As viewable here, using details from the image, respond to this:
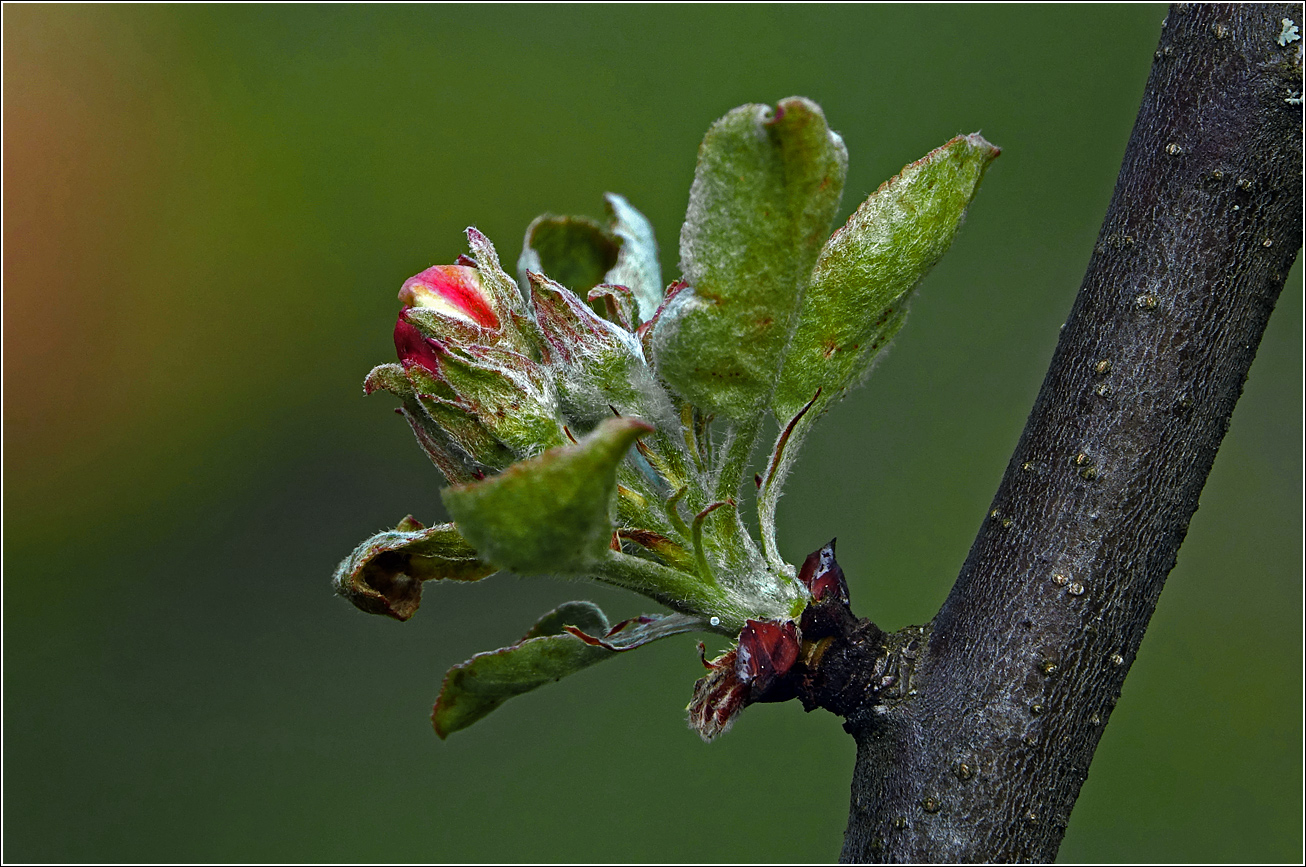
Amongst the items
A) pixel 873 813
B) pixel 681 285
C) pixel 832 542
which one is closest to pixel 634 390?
pixel 681 285

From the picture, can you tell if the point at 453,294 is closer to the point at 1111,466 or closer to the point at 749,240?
the point at 749,240

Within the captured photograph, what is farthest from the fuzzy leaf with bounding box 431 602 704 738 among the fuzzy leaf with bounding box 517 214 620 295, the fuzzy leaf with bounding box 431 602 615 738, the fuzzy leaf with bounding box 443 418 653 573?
the fuzzy leaf with bounding box 517 214 620 295

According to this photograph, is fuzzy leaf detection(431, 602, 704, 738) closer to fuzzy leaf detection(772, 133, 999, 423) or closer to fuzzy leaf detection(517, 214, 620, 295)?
fuzzy leaf detection(772, 133, 999, 423)

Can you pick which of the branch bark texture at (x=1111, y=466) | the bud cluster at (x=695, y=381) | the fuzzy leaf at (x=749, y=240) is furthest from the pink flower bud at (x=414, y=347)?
the branch bark texture at (x=1111, y=466)

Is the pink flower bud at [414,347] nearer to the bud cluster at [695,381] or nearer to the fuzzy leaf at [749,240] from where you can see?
the bud cluster at [695,381]

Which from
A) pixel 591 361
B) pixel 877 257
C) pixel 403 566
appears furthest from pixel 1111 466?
pixel 403 566
